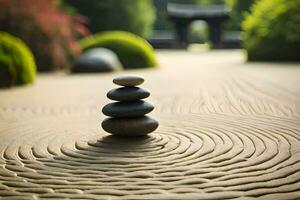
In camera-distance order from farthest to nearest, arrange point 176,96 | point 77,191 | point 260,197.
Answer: point 176,96
point 77,191
point 260,197

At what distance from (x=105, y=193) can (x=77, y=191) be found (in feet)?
0.76

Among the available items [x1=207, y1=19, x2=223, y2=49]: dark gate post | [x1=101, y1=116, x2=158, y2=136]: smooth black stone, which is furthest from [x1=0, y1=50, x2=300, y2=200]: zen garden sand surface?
[x1=207, y1=19, x2=223, y2=49]: dark gate post

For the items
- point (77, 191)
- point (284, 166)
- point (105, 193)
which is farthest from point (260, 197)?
point (77, 191)

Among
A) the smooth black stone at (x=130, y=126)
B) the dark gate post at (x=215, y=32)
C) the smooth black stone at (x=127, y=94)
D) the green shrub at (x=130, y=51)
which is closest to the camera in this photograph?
A: the smooth black stone at (x=130, y=126)

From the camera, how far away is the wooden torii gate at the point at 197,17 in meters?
37.4

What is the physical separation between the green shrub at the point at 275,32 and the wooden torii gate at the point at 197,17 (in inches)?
723

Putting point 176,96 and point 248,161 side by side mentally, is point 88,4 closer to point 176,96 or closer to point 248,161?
point 176,96

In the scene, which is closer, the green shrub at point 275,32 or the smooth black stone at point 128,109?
the smooth black stone at point 128,109

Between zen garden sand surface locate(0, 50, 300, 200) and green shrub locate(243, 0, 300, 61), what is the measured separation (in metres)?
9.98

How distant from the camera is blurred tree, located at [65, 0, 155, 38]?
90.4ft

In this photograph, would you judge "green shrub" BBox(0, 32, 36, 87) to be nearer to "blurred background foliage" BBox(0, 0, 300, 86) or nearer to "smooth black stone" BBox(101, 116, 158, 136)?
"blurred background foliage" BBox(0, 0, 300, 86)

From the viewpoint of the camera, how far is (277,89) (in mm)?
9172

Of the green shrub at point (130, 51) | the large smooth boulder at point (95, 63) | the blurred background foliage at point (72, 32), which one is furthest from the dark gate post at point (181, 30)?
the large smooth boulder at point (95, 63)

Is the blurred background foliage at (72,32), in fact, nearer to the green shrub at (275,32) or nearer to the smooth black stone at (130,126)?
the green shrub at (275,32)
